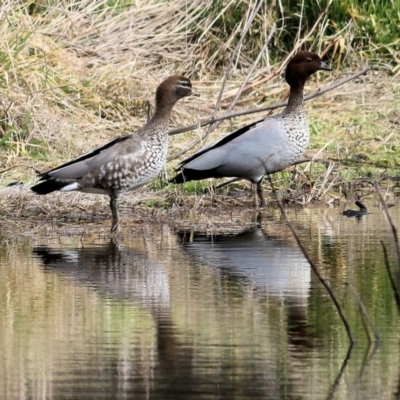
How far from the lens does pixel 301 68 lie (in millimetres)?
11281

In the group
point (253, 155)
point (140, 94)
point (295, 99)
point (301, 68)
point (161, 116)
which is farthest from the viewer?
point (140, 94)

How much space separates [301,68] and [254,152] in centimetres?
113

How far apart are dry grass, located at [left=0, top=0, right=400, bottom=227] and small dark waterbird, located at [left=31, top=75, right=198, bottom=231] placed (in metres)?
0.50

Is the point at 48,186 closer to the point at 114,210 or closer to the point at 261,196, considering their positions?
the point at 114,210

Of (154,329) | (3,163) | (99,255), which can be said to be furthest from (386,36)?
(154,329)

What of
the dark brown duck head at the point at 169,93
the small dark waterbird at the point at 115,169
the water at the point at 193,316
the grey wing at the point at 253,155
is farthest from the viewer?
the grey wing at the point at 253,155

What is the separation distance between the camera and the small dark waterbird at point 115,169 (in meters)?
9.26

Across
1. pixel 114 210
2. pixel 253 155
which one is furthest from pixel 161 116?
pixel 253 155

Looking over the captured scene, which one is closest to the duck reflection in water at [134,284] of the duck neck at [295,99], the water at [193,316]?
the water at [193,316]

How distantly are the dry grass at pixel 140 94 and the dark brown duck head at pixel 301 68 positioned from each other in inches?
29.0

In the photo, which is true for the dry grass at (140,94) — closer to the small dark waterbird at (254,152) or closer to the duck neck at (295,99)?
the small dark waterbird at (254,152)

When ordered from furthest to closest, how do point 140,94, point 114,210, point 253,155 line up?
1. point 140,94
2. point 253,155
3. point 114,210

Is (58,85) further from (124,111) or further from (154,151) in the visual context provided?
(154,151)

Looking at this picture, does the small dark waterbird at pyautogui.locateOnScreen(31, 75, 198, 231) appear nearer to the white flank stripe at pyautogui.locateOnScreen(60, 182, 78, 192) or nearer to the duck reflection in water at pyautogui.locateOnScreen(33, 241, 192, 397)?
the white flank stripe at pyautogui.locateOnScreen(60, 182, 78, 192)
